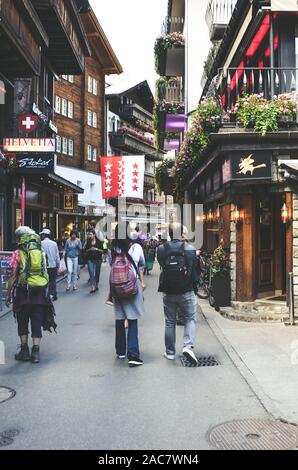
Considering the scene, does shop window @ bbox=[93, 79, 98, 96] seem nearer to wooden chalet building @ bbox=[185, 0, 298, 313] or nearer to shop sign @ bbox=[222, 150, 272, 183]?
wooden chalet building @ bbox=[185, 0, 298, 313]

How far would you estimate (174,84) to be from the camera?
27.6 meters

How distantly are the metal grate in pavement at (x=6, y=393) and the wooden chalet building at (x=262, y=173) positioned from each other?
6290 millimetres

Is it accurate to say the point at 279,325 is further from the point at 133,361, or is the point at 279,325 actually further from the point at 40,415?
the point at 40,415

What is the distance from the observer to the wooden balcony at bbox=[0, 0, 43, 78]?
37.1 ft

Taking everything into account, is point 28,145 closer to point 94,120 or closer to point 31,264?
point 31,264

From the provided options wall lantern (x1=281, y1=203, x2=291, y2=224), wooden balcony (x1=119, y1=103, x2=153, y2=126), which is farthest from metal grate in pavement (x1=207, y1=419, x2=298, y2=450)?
wooden balcony (x1=119, y1=103, x2=153, y2=126)

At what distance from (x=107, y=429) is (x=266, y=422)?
60.0 inches

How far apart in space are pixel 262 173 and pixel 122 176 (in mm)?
11161

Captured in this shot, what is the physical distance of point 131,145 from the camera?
163 ft

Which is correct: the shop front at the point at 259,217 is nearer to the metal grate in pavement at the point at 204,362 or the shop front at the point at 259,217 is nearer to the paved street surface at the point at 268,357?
the paved street surface at the point at 268,357

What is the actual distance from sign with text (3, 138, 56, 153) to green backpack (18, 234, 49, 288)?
9.45m

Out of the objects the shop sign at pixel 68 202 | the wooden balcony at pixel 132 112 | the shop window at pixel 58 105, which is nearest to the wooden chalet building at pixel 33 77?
the shop sign at pixel 68 202

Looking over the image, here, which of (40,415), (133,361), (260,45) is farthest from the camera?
(260,45)
